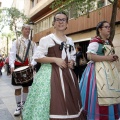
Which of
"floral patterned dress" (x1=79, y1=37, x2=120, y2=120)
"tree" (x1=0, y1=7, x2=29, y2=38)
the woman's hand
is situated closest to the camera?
the woman's hand

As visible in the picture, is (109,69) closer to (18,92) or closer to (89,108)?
(89,108)

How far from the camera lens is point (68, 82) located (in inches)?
103

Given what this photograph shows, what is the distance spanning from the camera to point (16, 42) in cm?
423

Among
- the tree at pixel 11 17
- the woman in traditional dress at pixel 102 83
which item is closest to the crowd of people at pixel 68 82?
the woman in traditional dress at pixel 102 83

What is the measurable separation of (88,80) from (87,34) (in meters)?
12.1

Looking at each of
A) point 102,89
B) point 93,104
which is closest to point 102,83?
point 102,89

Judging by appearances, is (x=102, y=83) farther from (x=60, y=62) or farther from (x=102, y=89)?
(x=60, y=62)

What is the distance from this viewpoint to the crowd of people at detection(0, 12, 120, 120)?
2.50 m

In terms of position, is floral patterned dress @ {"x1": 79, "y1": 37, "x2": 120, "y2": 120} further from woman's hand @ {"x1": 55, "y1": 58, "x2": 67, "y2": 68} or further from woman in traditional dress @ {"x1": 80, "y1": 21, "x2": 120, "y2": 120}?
woman's hand @ {"x1": 55, "y1": 58, "x2": 67, "y2": 68}

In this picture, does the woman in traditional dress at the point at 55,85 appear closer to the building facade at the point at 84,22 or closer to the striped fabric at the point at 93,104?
the striped fabric at the point at 93,104

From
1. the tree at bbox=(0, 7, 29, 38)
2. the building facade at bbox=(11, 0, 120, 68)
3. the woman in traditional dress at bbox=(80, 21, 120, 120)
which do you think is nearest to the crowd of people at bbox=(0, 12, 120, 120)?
the woman in traditional dress at bbox=(80, 21, 120, 120)

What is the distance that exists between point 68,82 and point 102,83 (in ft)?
2.31

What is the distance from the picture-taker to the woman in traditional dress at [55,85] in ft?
8.10

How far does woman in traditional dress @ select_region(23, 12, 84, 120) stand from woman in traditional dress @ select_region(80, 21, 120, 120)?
0.56m
